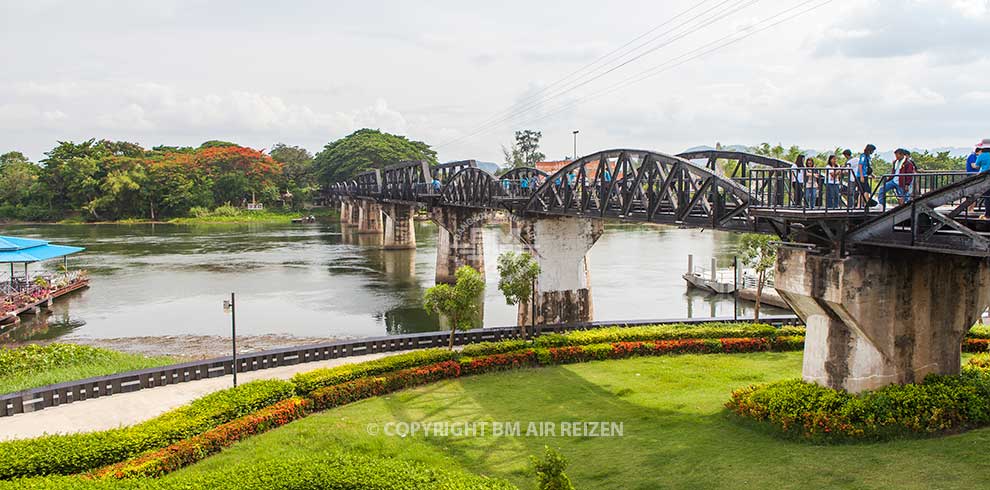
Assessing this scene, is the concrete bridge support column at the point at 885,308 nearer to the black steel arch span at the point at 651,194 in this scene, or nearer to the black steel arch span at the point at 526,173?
the black steel arch span at the point at 651,194

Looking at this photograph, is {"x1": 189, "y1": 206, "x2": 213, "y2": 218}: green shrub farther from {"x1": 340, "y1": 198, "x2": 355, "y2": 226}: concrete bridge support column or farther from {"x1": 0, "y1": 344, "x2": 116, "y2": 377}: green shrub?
{"x1": 0, "y1": 344, "x2": 116, "y2": 377}: green shrub

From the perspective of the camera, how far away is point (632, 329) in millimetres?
27328

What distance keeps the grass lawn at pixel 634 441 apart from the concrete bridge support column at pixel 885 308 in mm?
2147

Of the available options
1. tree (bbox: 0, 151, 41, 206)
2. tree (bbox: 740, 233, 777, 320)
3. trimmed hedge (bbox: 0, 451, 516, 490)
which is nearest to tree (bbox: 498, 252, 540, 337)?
tree (bbox: 740, 233, 777, 320)

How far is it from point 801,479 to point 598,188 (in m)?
18.8

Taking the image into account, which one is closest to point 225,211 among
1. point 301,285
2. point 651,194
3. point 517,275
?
point 301,285

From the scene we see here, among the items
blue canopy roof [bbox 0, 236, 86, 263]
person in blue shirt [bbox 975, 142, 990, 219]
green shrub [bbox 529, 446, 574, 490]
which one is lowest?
green shrub [bbox 529, 446, 574, 490]

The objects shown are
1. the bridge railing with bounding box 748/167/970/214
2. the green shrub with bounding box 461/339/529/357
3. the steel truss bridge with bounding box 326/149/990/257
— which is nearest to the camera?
the steel truss bridge with bounding box 326/149/990/257

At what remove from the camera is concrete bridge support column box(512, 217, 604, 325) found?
3800cm

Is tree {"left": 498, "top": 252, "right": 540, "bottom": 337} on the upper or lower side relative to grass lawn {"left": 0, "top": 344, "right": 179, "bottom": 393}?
upper

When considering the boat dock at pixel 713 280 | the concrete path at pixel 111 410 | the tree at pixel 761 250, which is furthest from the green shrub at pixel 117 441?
the boat dock at pixel 713 280

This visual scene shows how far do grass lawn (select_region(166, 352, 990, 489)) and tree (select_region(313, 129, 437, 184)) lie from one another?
99.8m

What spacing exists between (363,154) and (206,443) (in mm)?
112126

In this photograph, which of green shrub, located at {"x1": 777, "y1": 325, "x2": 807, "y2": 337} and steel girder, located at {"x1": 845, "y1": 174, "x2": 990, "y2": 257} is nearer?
steel girder, located at {"x1": 845, "y1": 174, "x2": 990, "y2": 257}
